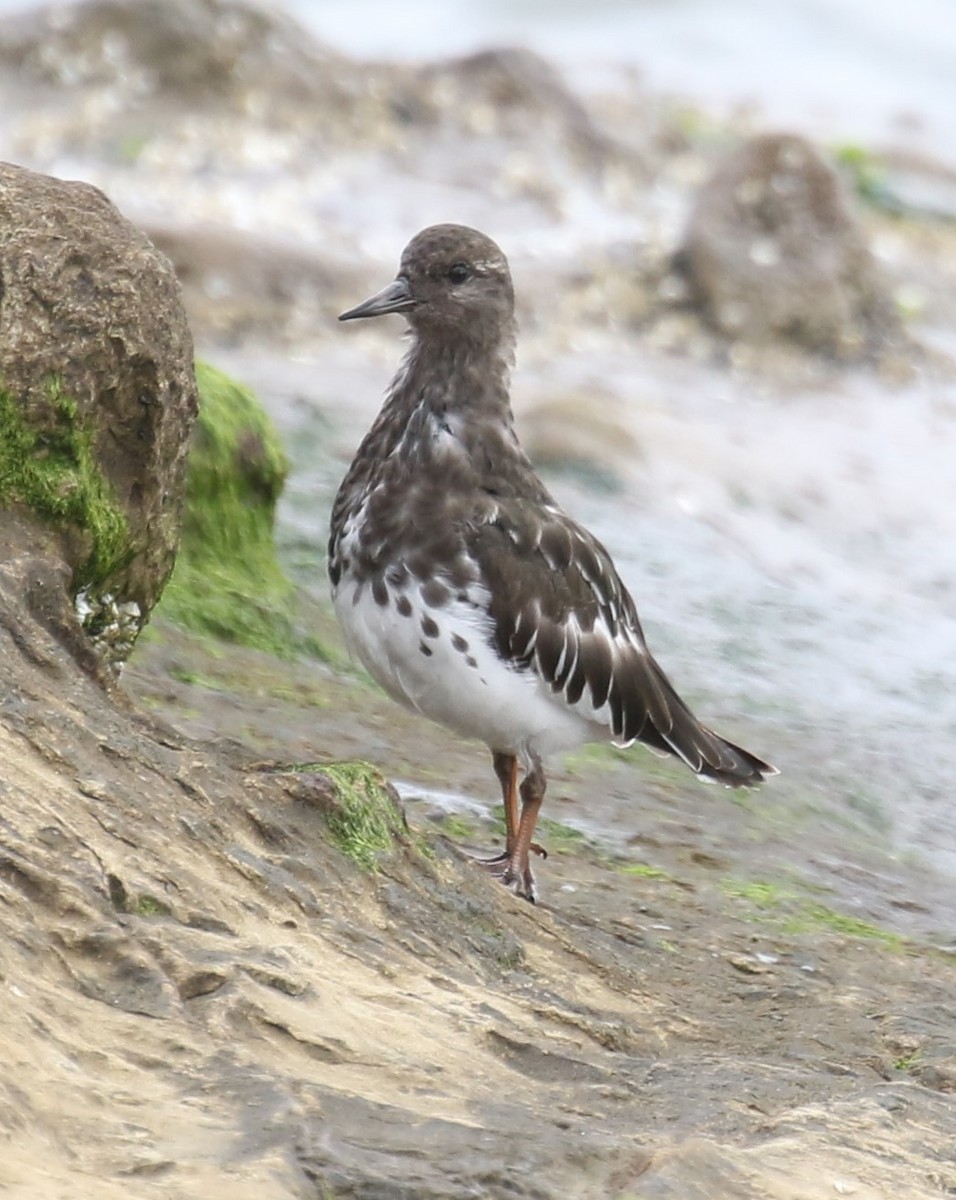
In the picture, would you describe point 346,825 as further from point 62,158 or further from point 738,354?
point 62,158

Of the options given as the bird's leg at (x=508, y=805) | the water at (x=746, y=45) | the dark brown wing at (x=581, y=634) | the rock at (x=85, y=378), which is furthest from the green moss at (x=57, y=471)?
the water at (x=746, y=45)

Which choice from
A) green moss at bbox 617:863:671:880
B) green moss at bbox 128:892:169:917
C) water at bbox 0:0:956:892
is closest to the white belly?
green moss at bbox 617:863:671:880

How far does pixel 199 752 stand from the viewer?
17.1 ft

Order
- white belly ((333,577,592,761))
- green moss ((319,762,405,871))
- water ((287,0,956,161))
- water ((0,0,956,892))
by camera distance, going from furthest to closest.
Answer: water ((287,0,956,161)) → water ((0,0,956,892)) → white belly ((333,577,592,761)) → green moss ((319,762,405,871))

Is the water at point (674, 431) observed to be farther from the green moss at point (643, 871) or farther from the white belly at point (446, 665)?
the white belly at point (446, 665)

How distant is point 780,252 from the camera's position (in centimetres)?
1455

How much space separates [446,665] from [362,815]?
0.91 m

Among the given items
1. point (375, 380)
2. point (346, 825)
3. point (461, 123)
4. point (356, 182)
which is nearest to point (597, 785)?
point (346, 825)

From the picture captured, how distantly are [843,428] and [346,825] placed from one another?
928 cm

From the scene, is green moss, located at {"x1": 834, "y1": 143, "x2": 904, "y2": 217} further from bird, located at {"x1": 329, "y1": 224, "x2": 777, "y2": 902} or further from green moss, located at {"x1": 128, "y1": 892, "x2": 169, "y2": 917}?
green moss, located at {"x1": 128, "y1": 892, "x2": 169, "y2": 917}

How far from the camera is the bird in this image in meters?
6.16

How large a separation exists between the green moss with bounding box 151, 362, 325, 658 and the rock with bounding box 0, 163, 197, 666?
7.48 feet

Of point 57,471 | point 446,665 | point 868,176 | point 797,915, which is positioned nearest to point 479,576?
point 446,665

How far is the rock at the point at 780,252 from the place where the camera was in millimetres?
14625
